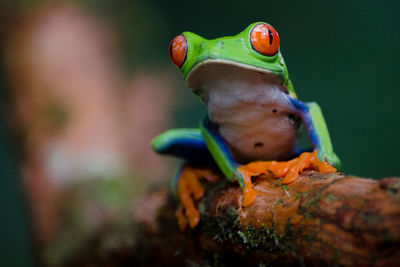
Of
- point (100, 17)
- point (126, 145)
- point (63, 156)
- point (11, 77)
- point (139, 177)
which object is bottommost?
point (139, 177)

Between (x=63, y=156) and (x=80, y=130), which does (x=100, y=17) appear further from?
(x=63, y=156)

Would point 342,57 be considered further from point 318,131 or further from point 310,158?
point 310,158

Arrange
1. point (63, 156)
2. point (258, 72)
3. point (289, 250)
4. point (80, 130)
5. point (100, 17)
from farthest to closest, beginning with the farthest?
point (100, 17)
point (80, 130)
point (63, 156)
point (258, 72)
point (289, 250)

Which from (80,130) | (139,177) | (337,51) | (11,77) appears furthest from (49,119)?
(337,51)

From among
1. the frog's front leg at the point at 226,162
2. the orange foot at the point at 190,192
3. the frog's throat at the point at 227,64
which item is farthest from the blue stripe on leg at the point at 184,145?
the frog's throat at the point at 227,64

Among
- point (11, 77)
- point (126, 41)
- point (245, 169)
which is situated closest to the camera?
point (245, 169)

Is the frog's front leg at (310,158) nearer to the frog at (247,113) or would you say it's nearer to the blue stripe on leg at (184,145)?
the frog at (247,113)

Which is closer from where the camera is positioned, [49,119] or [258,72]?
[258,72]
